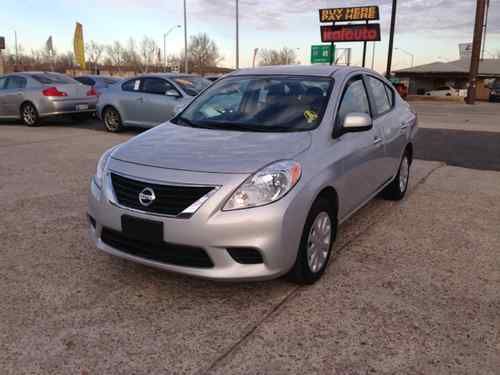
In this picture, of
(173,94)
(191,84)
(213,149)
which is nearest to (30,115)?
(191,84)

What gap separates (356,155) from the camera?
155 inches

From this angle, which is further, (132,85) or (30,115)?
(30,115)

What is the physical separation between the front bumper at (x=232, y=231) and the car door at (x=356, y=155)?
755 millimetres

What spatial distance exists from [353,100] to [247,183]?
5.80ft

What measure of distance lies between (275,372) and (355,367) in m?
0.43

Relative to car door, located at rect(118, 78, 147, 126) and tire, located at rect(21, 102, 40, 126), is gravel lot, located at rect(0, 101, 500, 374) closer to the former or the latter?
car door, located at rect(118, 78, 147, 126)

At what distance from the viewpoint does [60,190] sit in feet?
19.6

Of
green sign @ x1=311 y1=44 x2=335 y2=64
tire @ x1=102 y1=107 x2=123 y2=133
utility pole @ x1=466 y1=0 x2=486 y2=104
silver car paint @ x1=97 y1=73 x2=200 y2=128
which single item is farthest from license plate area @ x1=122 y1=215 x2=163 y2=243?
green sign @ x1=311 y1=44 x2=335 y2=64

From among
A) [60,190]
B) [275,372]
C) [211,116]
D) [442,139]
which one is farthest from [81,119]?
[275,372]

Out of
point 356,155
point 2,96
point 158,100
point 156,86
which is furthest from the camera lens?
point 2,96

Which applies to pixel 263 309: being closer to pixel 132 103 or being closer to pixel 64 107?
pixel 132 103

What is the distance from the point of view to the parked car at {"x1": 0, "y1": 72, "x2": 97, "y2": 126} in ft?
41.1

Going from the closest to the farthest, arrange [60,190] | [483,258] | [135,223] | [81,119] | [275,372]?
[275,372] → [135,223] → [483,258] → [60,190] → [81,119]

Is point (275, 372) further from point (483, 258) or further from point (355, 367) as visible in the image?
point (483, 258)
